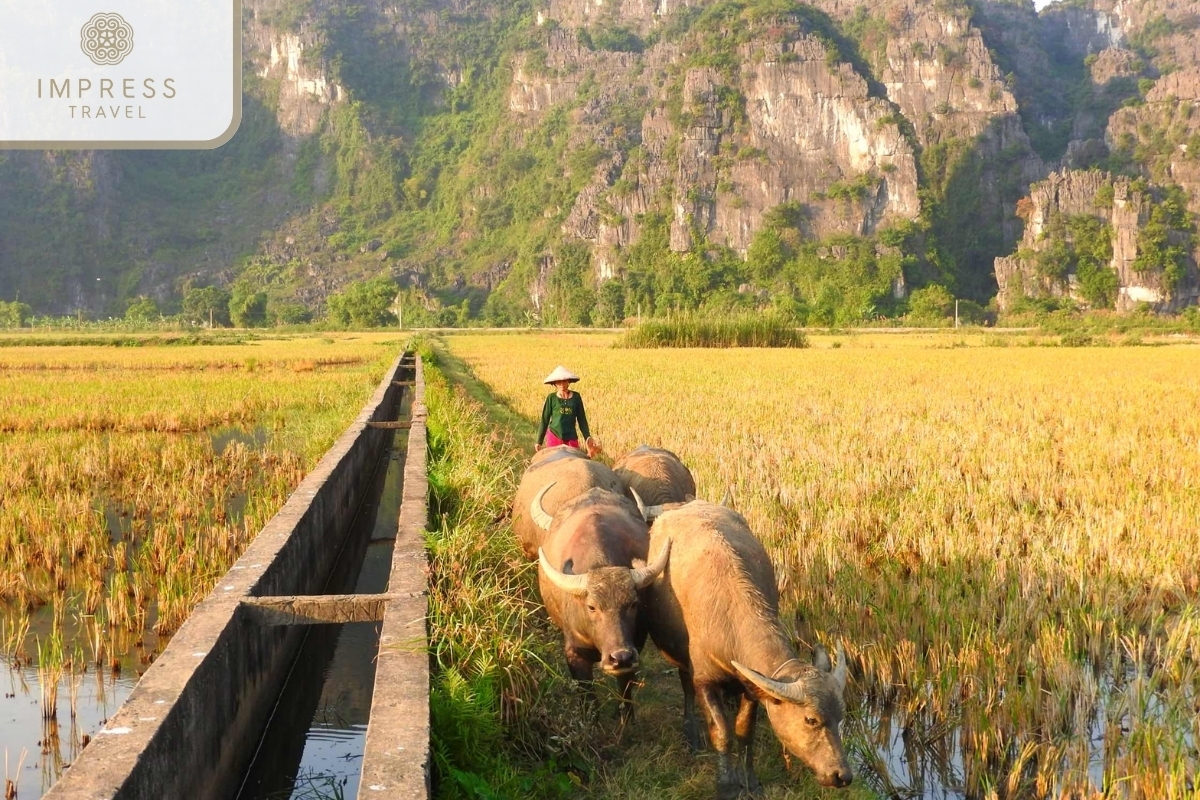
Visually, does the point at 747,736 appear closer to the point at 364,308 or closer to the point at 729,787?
the point at 729,787

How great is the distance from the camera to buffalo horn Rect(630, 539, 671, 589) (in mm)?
3543

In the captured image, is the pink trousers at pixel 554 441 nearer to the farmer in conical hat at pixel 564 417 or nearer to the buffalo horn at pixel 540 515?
the farmer in conical hat at pixel 564 417

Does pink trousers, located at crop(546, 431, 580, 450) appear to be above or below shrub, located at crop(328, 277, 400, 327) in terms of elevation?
below

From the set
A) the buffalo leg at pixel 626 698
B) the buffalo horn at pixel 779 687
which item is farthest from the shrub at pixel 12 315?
the buffalo horn at pixel 779 687

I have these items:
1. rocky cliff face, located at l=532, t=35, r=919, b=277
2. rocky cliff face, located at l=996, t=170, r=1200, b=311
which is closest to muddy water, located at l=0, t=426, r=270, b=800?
rocky cliff face, located at l=996, t=170, r=1200, b=311

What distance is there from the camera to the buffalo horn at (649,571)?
3.54 metres

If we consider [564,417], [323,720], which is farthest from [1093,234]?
[323,720]

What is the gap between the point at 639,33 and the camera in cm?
16312

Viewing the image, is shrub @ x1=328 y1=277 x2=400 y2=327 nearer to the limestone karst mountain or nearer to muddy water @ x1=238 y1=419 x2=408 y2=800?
the limestone karst mountain

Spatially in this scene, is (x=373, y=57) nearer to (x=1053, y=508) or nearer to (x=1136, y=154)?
(x=1136, y=154)

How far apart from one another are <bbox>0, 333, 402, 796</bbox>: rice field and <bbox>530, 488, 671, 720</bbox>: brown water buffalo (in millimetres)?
2105

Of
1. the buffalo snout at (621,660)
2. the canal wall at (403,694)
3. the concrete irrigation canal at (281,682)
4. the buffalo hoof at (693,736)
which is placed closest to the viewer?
the canal wall at (403,694)

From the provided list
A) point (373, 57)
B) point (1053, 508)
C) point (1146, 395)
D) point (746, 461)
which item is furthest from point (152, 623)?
point (373, 57)

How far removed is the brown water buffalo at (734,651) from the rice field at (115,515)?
2551mm
